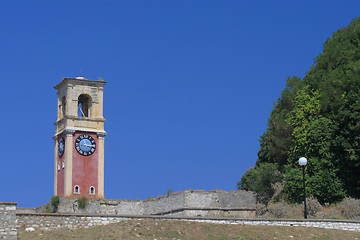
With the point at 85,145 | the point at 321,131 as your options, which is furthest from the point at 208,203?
the point at 85,145

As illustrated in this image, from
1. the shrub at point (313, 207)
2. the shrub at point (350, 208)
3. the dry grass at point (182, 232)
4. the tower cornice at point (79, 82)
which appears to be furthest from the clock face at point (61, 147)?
the dry grass at point (182, 232)

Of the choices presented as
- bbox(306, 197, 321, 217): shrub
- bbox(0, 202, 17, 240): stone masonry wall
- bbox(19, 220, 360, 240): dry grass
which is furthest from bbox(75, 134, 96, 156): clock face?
bbox(0, 202, 17, 240): stone masonry wall

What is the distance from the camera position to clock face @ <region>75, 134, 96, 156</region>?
57.6 m

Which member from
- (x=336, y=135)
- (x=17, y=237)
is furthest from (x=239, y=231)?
(x=336, y=135)

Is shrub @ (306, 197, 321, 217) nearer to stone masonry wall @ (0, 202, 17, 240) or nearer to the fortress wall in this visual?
the fortress wall

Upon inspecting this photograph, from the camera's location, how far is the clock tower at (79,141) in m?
57.0

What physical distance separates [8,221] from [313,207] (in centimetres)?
1834

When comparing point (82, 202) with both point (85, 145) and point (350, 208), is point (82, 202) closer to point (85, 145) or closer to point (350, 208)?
point (85, 145)

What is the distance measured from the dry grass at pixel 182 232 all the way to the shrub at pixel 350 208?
606cm

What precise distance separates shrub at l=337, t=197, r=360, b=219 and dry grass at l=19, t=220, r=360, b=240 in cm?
606

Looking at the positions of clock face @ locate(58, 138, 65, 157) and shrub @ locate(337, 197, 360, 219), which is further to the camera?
clock face @ locate(58, 138, 65, 157)

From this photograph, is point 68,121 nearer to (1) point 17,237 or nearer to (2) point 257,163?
(2) point 257,163

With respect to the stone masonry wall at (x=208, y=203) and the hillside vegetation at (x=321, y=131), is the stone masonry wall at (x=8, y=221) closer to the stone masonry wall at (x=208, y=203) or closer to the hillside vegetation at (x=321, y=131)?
the stone masonry wall at (x=208, y=203)

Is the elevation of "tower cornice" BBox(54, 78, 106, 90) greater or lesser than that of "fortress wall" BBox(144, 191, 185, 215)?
greater
